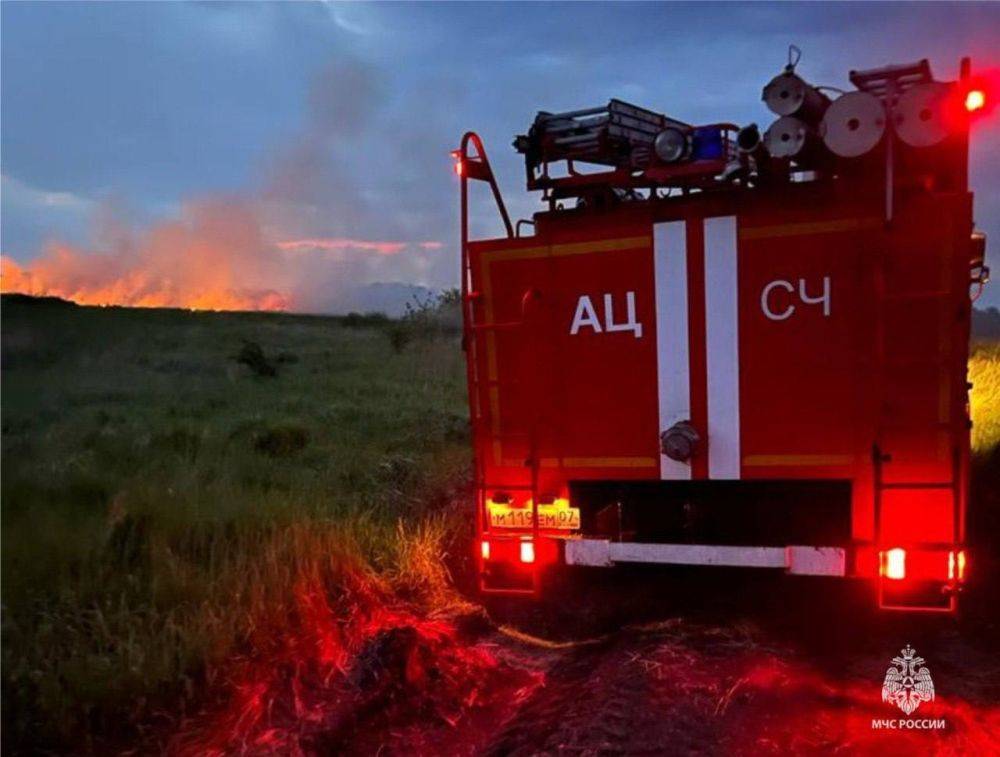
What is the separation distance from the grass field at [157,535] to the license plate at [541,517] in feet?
2.88

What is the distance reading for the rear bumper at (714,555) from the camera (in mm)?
5148

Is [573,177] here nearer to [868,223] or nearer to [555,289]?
[555,289]

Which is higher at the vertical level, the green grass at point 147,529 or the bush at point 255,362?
the bush at point 255,362

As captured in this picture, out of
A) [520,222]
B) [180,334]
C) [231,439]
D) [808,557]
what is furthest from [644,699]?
[180,334]

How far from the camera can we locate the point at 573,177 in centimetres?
593

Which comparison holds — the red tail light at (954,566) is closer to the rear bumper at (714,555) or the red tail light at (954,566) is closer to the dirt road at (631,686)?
the rear bumper at (714,555)

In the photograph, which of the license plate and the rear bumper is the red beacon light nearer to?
the rear bumper

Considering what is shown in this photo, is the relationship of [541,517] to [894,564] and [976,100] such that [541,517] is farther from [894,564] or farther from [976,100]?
[976,100]

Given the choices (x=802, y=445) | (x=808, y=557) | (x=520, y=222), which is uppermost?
(x=520, y=222)

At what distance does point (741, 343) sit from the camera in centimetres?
529

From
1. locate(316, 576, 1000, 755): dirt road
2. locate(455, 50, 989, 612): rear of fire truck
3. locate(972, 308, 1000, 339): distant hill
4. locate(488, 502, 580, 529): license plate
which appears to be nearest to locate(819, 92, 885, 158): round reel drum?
locate(455, 50, 989, 612): rear of fire truck

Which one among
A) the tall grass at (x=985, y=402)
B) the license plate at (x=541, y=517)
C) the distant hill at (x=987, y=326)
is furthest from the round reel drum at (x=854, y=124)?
the distant hill at (x=987, y=326)

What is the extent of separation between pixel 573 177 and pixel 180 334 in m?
24.8

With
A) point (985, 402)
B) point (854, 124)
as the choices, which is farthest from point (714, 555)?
point (985, 402)
